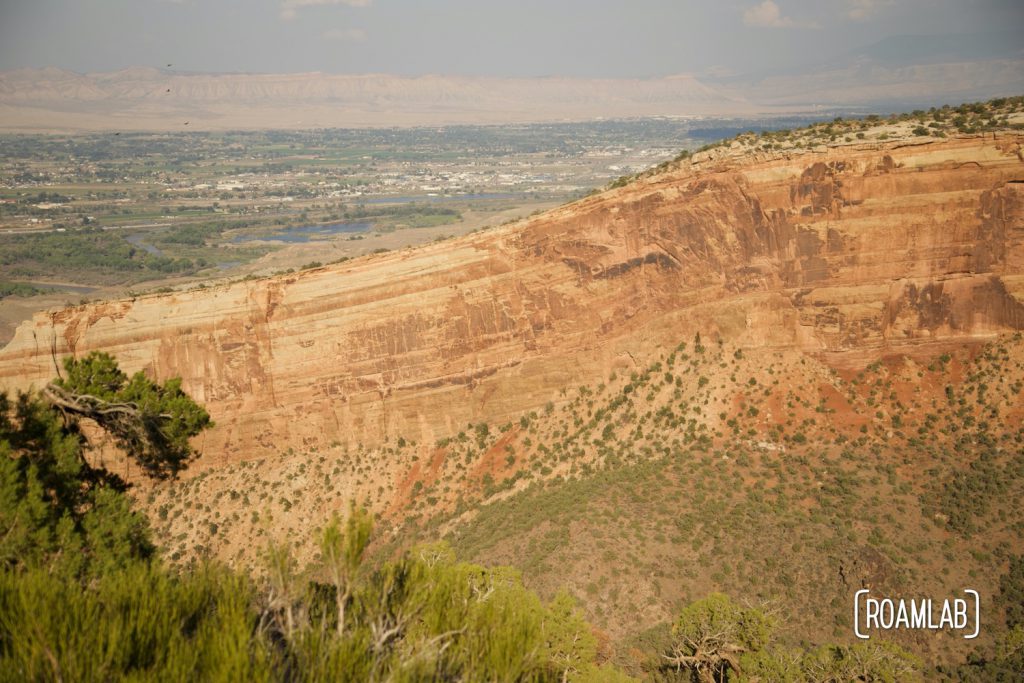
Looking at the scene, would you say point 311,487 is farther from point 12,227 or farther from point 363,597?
point 12,227

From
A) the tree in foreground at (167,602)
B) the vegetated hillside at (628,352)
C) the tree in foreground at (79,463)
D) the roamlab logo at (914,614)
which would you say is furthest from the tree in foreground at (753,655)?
the tree in foreground at (79,463)

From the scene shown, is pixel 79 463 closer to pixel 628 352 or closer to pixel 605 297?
pixel 605 297

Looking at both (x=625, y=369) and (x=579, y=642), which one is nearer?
(x=579, y=642)

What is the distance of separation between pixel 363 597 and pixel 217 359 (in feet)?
69.7

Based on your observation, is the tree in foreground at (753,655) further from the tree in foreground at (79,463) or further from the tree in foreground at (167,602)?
the tree in foreground at (79,463)

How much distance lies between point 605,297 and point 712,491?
10.4 metres

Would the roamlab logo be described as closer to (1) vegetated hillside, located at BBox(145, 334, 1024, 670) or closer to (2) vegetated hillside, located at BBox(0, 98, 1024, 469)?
(1) vegetated hillside, located at BBox(145, 334, 1024, 670)

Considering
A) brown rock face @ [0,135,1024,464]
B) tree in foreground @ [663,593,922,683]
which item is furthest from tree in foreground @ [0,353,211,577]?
tree in foreground @ [663,593,922,683]

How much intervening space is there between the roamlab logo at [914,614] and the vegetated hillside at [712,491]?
1.02ft

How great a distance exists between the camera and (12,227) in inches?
4350

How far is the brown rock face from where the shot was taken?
30.9m

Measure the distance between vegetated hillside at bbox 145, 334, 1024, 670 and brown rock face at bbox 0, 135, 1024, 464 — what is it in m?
1.43

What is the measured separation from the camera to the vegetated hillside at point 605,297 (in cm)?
3089

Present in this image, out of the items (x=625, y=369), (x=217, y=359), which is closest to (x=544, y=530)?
(x=625, y=369)
